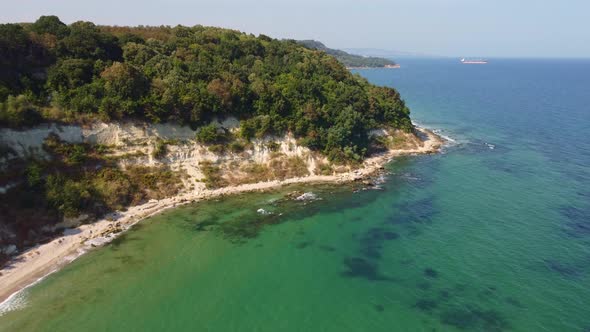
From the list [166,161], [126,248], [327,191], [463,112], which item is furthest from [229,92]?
[463,112]

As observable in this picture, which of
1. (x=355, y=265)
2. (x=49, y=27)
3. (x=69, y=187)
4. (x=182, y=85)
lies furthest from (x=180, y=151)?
(x=355, y=265)

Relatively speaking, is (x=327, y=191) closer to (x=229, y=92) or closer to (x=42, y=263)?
(x=229, y=92)

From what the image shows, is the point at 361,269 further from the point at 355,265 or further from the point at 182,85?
the point at 182,85

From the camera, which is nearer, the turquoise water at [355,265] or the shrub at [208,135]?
the turquoise water at [355,265]

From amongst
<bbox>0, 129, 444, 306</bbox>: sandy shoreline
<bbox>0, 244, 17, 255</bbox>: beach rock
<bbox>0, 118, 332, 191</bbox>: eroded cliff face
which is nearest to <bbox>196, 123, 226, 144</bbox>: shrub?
<bbox>0, 118, 332, 191</bbox>: eroded cliff face

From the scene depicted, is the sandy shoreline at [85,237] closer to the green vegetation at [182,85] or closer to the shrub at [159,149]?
the shrub at [159,149]

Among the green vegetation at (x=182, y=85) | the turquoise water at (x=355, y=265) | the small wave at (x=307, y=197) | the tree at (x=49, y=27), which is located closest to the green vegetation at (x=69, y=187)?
the green vegetation at (x=182, y=85)
